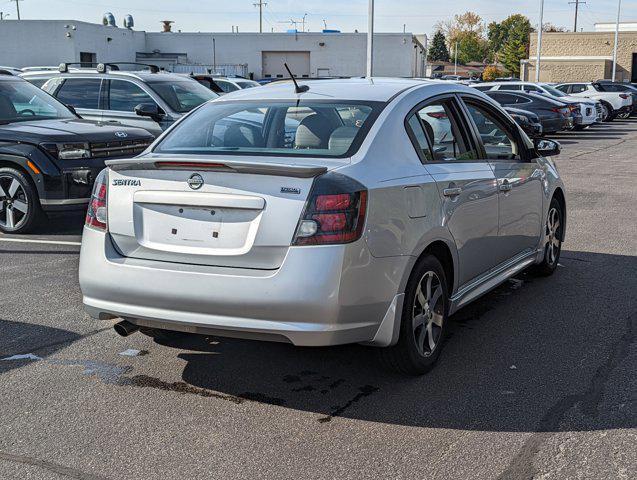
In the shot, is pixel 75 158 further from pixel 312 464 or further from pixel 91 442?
pixel 312 464

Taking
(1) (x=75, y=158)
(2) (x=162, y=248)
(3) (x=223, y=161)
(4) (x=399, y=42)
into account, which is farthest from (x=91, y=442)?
(4) (x=399, y=42)

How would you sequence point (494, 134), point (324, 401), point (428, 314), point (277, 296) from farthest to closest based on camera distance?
1. point (494, 134)
2. point (428, 314)
3. point (324, 401)
4. point (277, 296)

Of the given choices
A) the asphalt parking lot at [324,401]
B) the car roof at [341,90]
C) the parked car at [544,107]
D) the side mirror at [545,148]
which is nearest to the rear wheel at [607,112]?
the parked car at [544,107]

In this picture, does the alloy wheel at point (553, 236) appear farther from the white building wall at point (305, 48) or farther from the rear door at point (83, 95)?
the white building wall at point (305, 48)

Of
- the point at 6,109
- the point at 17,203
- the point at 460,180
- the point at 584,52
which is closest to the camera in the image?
the point at 460,180

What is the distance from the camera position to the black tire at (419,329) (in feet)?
15.4

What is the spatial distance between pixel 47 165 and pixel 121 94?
4123mm

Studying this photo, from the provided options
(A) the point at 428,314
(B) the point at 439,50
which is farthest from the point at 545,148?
(B) the point at 439,50

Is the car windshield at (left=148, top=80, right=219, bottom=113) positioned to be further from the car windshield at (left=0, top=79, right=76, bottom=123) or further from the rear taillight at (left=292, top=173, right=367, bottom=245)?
the rear taillight at (left=292, top=173, right=367, bottom=245)

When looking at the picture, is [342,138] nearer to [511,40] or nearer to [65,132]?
[65,132]

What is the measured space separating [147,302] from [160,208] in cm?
50

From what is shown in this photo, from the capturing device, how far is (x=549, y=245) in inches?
289

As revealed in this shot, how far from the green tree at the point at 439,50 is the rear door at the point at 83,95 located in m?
161

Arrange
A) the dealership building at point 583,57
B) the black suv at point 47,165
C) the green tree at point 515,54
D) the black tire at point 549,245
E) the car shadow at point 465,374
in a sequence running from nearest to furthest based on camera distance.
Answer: the car shadow at point 465,374, the black tire at point 549,245, the black suv at point 47,165, the dealership building at point 583,57, the green tree at point 515,54
